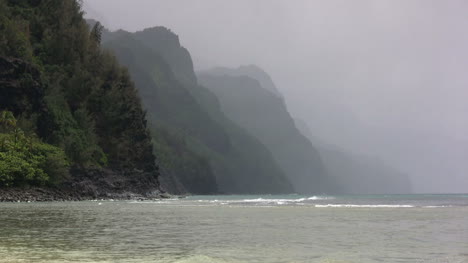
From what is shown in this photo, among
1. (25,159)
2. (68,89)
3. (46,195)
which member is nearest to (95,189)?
(46,195)

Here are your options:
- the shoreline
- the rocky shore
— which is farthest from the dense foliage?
the shoreline

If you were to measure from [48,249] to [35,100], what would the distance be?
277 feet

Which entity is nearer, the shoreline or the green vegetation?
the shoreline

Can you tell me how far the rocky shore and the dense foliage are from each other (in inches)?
125

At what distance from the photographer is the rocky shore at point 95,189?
75875 millimetres

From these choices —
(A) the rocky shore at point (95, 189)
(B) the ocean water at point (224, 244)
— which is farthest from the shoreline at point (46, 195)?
(B) the ocean water at point (224, 244)

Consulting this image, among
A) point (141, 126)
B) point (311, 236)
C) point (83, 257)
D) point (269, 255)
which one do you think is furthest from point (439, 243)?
point (141, 126)

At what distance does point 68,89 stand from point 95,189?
31.1 m

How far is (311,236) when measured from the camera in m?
24.5

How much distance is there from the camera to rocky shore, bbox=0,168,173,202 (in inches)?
2987

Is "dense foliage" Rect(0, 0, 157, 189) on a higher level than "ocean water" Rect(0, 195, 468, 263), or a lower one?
higher

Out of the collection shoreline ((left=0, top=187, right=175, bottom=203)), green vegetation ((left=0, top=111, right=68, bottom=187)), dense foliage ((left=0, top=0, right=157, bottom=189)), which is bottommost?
shoreline ((left=0, top=187, right=175, bottom=203))

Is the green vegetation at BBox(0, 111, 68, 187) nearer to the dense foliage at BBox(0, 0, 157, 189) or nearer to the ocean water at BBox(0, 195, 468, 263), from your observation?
the dense foliage at BBox(0, 0, 157, 189)

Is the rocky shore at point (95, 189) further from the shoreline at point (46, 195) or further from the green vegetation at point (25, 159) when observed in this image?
the green vegetation at point (25, 159)
